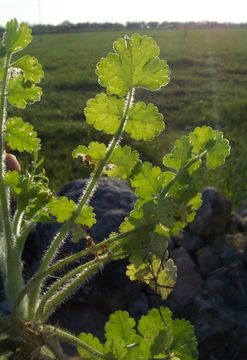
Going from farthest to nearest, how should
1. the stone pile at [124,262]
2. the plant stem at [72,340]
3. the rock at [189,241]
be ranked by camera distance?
the rock at [189,241], the stone pile at [124,262], the plant stem at [72,340]

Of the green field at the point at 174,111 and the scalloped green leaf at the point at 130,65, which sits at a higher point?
the scalloped green leaf at the point at 130,65

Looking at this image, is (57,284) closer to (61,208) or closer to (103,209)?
(61,208)

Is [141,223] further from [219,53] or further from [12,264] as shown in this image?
[219,53]

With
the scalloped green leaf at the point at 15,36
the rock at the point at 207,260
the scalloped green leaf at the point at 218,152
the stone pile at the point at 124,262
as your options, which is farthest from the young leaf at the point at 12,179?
the rock at the point at 207,260

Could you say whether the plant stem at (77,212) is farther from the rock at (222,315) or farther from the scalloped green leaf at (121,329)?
the rock at (222,315)

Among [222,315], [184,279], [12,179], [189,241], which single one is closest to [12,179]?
[12,179]

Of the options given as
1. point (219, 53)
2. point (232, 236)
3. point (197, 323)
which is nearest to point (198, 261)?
point (232, 236)

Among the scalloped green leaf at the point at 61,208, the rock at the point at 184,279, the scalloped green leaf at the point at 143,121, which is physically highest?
the scalloped green leaf at the point at 143,121
